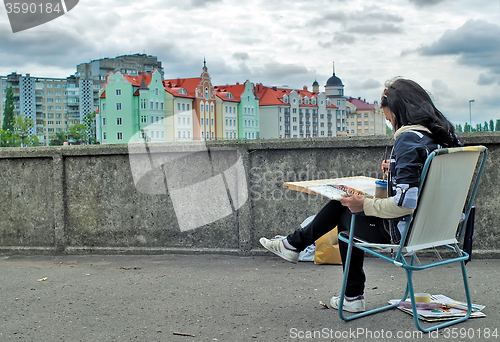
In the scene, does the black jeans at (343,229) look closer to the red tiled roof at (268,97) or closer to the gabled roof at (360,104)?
the red tiled roof at (268,97)

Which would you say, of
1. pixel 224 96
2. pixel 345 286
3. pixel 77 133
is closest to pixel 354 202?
pixel 345 286

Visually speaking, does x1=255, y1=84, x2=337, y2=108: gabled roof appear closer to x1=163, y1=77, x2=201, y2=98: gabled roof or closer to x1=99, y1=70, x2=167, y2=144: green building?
x1=163, y1=77, x2=201, y2=98: gabled roof

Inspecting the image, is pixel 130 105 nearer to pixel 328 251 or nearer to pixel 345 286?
pixel 328 251

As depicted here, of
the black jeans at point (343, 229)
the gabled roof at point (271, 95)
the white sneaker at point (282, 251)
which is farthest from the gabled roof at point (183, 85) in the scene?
the black jeans at point (343, 229)

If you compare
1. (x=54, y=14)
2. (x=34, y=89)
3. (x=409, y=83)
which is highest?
(x=34, y=89)

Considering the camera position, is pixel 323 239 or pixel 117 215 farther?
pixel 117 215

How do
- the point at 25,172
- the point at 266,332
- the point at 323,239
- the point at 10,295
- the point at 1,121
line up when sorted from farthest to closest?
the point at 1,121, the point at 25,172, the point at 323,239, the point at 10,295, the point at 266,332

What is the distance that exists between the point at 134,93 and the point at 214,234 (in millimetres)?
121429

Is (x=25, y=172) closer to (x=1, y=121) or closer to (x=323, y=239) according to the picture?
(x=323, y=239)

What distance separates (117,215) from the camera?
19.0 feet

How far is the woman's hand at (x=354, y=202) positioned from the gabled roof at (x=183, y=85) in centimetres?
10800

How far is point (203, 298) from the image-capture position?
3992 mm

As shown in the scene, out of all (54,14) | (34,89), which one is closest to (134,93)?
(34,89)

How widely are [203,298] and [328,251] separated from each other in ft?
4.77
